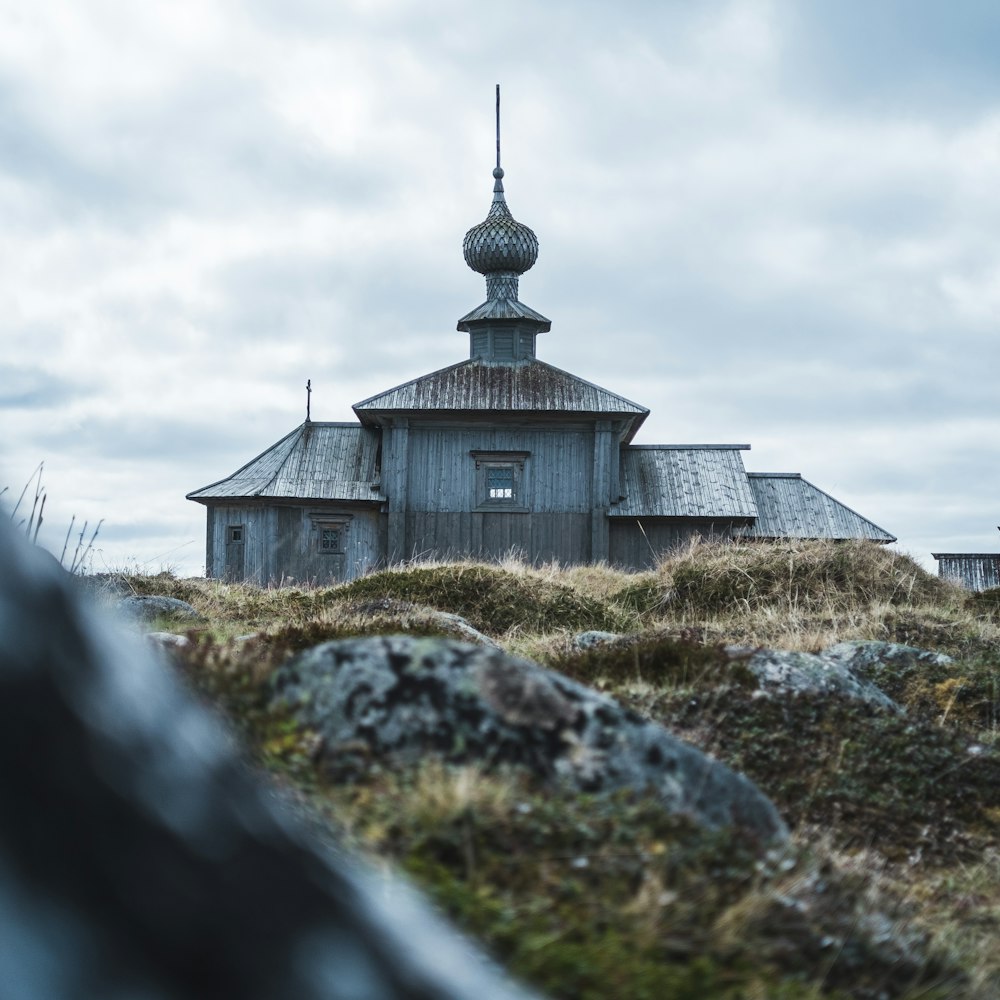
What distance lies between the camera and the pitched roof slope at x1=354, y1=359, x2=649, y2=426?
29.5 meters

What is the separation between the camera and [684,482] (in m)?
31.3

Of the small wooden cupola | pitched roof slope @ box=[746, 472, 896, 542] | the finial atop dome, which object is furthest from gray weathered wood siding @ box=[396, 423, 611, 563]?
the finial atop dome

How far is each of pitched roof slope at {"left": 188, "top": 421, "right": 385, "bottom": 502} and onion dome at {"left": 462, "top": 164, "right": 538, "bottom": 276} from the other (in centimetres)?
582

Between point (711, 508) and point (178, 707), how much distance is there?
28634 mm

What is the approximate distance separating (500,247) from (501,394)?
5.11 meters

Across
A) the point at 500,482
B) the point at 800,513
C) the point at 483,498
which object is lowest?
the point at 800,513

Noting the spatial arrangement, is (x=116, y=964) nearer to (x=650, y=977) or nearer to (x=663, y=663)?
(x=650, y=977)

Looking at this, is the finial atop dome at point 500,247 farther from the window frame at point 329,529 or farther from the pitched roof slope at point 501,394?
the window frame at point 329,529

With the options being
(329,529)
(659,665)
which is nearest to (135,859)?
(659,665)

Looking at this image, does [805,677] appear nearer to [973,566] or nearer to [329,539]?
[329,539]

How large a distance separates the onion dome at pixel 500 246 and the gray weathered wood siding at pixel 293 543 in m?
8.06

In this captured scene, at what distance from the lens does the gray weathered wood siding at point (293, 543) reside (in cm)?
2947

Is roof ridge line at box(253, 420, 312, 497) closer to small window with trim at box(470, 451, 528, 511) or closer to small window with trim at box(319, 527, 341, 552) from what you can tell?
small window with trim at box(319, 527, 341, 552)

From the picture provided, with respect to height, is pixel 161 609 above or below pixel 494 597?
below
